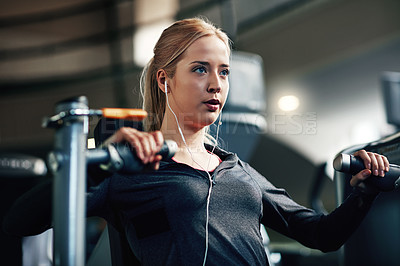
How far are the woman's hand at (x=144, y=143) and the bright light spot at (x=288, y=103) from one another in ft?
14.7

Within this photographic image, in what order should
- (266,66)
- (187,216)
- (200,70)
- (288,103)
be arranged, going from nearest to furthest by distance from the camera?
1. (187,216)
2. (200,70)
3. (288,103)
4. (266,66)

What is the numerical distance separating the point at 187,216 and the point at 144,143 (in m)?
0.32

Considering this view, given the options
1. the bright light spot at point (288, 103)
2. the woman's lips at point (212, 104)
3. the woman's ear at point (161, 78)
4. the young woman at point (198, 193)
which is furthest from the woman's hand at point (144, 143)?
the bright light spot at point (288, 103)

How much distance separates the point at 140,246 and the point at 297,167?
4387 millimetres

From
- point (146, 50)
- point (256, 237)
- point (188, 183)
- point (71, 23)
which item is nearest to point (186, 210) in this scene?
point (188, 183)

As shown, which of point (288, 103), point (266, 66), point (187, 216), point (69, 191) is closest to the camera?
point (69, 191)

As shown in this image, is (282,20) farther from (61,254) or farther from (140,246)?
(61,254)

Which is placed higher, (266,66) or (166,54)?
(266,66)

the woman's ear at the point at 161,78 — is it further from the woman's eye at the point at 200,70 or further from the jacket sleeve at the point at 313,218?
the jacket sleeve at the point at 313,218

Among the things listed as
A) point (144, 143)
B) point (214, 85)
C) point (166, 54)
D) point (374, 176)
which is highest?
point (166, 54)

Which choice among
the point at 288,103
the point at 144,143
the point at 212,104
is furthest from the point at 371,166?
the point at 288,103

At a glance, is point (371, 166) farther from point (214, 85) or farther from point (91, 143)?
point (91, 143)

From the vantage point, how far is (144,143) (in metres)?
0.73

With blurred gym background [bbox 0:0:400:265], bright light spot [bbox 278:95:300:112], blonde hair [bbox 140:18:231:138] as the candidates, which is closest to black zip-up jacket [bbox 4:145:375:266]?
blonde hair [bbox 140:18:231:138]
